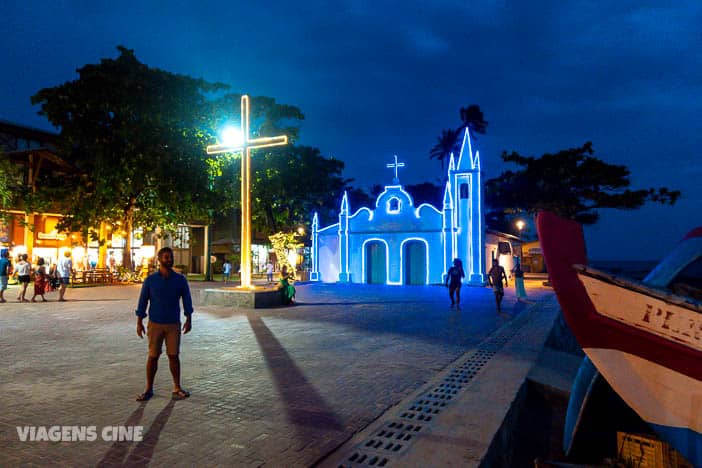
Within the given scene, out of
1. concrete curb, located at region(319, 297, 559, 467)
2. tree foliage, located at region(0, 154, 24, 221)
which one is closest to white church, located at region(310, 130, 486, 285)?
tree foliage, located at region(0, 154, 24, 221)

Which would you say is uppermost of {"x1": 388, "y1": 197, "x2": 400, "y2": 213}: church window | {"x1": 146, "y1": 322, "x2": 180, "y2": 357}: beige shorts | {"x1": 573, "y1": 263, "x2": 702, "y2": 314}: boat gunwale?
{"x1": 388, "y1": 197, "x2": 400, "y2": 213}: church window

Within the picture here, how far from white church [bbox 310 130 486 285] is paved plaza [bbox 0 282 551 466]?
14906 millimetres

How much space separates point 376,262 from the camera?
29.4m

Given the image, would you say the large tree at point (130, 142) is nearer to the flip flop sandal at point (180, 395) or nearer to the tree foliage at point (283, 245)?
the tree foliage at point (283, 245)

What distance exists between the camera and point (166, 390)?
221 inches

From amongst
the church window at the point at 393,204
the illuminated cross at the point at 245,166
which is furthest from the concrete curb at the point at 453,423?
the church window at the point at 393,204

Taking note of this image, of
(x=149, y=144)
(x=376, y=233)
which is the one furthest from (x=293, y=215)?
(x=149, y=144)

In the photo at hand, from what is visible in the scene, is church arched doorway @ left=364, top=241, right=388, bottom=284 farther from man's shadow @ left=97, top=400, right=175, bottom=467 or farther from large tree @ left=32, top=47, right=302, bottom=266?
man's shadow @ left=97, top=400, right=175, bottom=467

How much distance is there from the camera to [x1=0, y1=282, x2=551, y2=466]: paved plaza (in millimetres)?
3902

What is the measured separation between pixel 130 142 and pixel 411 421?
22735mm

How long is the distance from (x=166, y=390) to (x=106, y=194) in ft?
67.9

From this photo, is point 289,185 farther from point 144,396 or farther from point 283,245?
point 144,396

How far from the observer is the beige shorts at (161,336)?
5277 millimetres

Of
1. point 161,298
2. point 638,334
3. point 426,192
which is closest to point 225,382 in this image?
point 161,298
